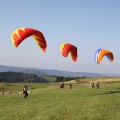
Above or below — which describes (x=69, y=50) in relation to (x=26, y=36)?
below

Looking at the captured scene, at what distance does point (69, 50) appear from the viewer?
44.0 m

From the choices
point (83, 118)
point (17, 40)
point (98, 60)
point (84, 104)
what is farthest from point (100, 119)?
point (98, 60)

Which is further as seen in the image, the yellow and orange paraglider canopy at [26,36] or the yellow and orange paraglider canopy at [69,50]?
the yellow and orange paraglider canopy at [69,50]

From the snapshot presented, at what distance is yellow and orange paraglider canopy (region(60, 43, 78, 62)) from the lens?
43625mm

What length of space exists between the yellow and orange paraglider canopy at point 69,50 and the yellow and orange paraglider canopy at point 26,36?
25.3 feet

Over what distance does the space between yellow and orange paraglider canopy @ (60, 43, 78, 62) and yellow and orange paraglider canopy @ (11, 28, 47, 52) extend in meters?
7.71

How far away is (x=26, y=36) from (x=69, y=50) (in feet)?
36.6

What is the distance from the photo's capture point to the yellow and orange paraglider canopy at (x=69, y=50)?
143 feet

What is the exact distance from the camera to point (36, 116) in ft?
77.1

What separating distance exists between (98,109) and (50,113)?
4.98 metres

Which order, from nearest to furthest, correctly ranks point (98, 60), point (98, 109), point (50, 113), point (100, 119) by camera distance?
point (100, 119), point (50, 113), point (98, 109), point (98, 60)

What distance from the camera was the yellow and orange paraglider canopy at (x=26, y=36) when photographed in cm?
3434

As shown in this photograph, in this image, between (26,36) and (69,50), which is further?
(69,50)

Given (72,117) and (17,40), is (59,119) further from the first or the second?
(17,40)
